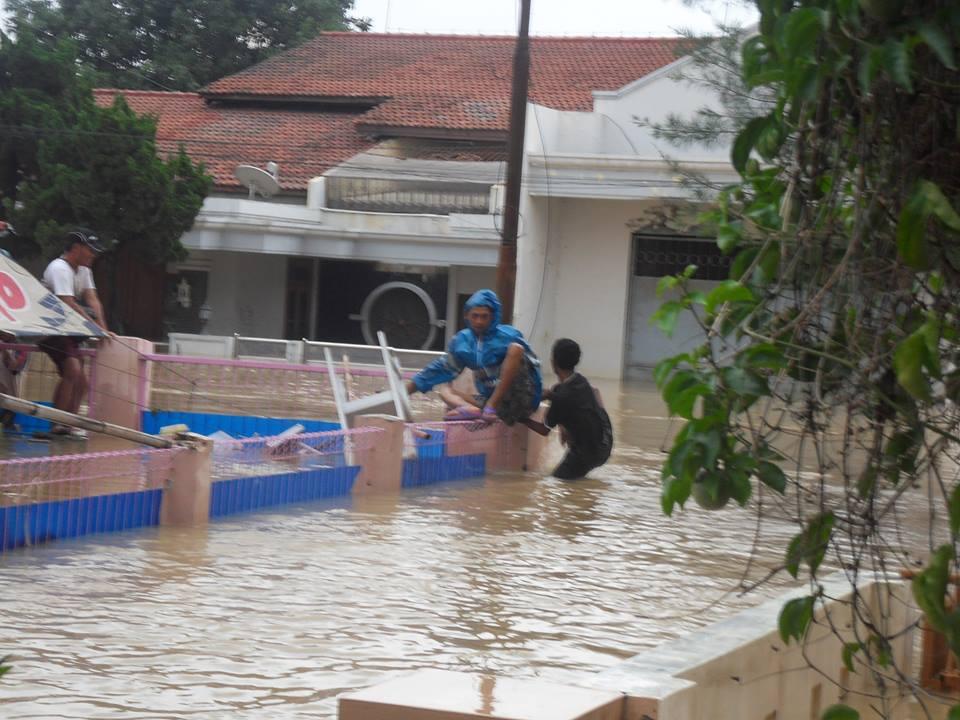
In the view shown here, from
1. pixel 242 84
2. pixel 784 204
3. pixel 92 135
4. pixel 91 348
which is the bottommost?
pixel 91 348

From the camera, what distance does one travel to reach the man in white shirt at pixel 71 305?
36.8ft

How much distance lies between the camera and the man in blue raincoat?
11.0 metres

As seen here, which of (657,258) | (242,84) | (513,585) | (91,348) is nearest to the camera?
(513,585)

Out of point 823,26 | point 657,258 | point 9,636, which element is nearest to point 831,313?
point 823,26

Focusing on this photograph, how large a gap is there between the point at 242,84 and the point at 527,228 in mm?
8608

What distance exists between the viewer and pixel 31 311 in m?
10.4

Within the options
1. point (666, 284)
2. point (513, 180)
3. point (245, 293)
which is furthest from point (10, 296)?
point (245, 293)

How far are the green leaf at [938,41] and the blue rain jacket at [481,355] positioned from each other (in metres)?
8.85

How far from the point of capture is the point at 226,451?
880 centimetres

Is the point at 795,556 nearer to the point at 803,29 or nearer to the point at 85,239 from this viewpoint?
the point at 803,29

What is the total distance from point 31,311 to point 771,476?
876 centimetres

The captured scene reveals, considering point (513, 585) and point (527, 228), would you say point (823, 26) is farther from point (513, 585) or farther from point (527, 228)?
point (527, 228)

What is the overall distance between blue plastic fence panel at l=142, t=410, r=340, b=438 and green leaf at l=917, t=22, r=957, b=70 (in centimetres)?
1016

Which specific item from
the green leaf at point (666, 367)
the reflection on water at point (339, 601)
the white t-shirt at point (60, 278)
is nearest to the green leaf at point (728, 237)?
the green leaf at point (666, 367)
